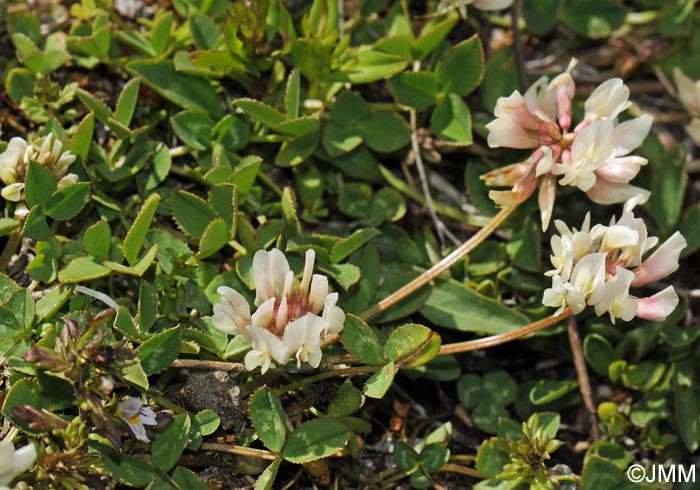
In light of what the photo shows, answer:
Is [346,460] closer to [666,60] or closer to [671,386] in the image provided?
[671,386]

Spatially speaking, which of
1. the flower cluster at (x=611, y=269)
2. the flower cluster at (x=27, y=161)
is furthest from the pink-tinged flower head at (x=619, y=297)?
the flower cluster at (x=27, y=161)

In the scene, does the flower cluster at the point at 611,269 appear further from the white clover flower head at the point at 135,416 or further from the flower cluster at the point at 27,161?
the flower cluster at the point at 27,161

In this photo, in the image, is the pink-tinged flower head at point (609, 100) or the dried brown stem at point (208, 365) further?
the pink-tinged flower head at point (609, 100)

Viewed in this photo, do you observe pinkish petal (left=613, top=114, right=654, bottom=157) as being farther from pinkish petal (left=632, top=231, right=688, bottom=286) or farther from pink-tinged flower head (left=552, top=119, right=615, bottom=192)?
pinkish petal (left=632, top=231, right=688, bottom=286)

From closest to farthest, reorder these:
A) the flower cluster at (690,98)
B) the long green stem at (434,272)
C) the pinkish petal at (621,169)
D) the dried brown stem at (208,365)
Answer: the dried brown stem at (208,365)
the pinkish petal at (621,169)
the long green stem at (434,272)
the flower cluster at (690,98)

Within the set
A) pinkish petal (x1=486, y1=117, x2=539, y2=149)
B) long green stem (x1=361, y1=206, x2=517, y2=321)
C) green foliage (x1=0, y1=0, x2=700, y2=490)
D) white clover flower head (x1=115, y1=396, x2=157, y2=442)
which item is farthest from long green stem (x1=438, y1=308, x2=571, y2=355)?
white clover flower head (x1=115, y1=396, x2=157, y2=442)

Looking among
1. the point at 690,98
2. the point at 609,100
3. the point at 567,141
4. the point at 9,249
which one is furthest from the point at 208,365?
the point at 690,98

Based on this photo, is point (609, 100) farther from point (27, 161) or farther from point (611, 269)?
point (27, 161)
